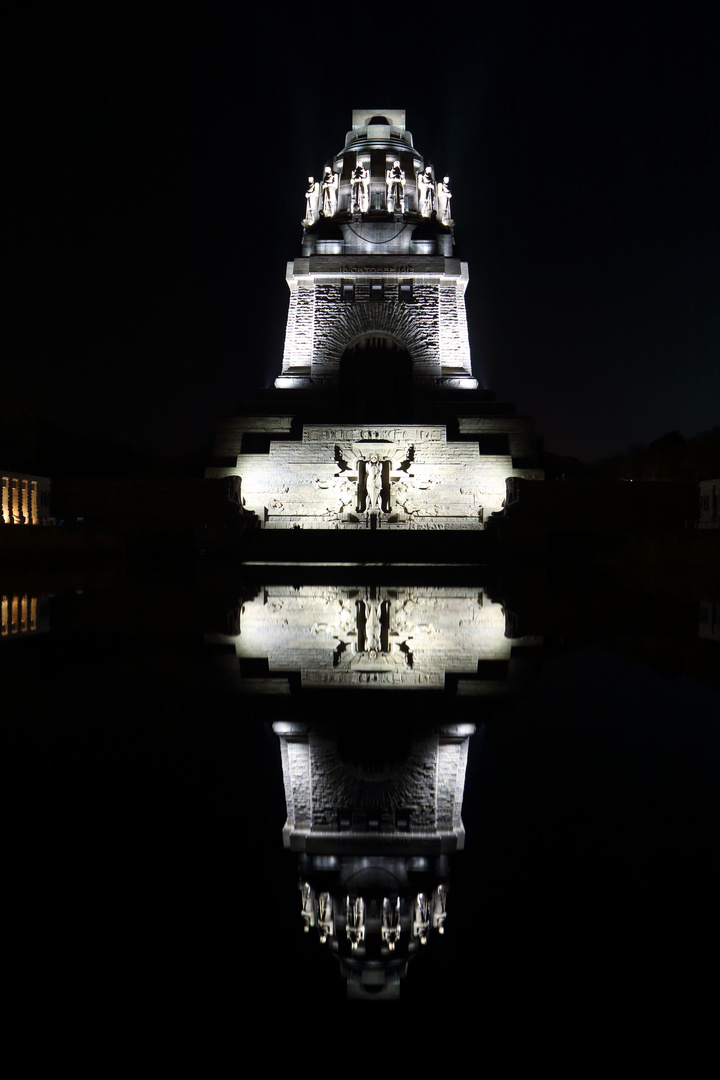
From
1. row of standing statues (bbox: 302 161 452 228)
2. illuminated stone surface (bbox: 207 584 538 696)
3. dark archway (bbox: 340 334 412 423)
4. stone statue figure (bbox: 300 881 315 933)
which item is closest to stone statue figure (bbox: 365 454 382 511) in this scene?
dark archway (bbox: 340 334 412 423)

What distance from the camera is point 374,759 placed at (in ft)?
11.5

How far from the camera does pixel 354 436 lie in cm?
3138

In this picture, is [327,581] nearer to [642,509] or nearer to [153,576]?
[153,576]

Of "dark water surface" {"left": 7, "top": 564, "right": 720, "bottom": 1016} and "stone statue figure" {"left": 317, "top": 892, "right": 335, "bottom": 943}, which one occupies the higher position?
"dark water surface" {"left": 7, "top": 564, "right": 720, "bottom": 1016}

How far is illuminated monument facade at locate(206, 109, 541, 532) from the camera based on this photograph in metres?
31.1

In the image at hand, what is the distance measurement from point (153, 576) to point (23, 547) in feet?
13.0

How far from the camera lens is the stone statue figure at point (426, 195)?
38.2m

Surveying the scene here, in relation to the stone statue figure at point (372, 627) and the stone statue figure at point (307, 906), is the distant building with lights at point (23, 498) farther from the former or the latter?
the stone statue figure at point (307, 906)

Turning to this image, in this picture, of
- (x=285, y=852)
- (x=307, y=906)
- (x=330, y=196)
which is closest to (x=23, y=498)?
(x=330, y=196)

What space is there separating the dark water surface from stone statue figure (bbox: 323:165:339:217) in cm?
3639

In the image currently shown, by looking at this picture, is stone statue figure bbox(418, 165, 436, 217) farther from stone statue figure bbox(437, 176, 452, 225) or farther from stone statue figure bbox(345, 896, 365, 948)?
stone statue figure bbox(345, 896, 365, 948)

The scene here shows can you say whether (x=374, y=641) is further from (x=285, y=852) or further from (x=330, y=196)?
(x=330, y=196)

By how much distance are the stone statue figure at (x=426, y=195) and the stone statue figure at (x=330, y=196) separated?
3.87 meters

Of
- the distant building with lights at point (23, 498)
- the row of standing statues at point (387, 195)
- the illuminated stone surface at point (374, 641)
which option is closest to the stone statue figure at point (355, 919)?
the illuminated stone surface at point (374, 641)
